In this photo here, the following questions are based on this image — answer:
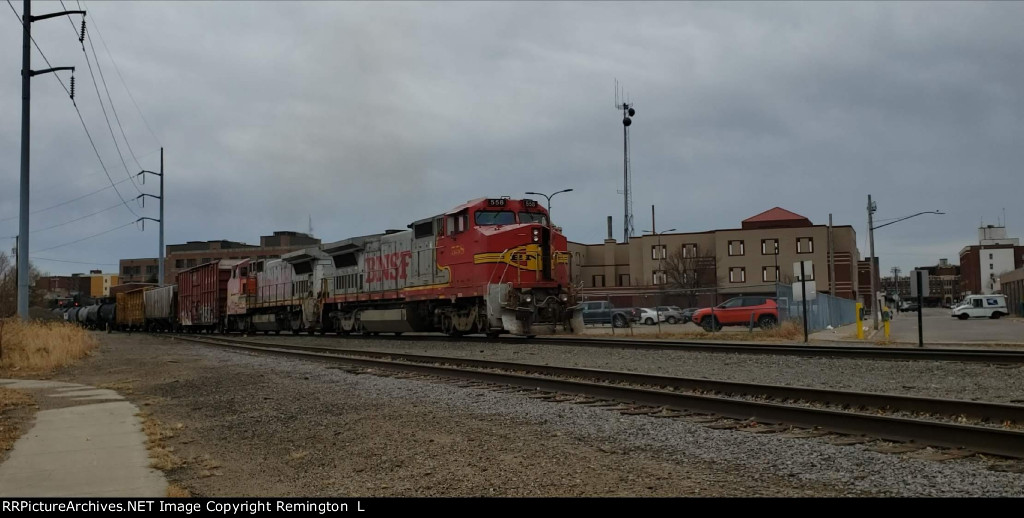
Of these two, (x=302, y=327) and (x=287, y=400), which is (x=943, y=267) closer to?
(x=302, y=327)

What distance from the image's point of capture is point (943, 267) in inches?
7785

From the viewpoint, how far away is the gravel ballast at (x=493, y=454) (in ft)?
17.3

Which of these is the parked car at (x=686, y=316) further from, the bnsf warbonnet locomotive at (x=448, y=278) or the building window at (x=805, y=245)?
the building window at (x=805, y=245)

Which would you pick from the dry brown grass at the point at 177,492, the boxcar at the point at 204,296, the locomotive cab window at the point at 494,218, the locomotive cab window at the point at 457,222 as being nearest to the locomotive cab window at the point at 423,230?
the locomotive cab window at the point at 457,222

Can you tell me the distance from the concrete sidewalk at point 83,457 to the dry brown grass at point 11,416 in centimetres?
13

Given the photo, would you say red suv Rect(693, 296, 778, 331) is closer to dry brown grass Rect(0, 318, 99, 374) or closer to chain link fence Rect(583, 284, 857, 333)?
chain link fence Rect(583, 284, 857, 333)

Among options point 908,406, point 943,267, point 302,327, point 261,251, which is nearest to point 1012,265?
point 943,267

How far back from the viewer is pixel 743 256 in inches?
3253

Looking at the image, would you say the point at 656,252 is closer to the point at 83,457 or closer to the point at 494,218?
the point at 494,218

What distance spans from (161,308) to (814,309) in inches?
1396

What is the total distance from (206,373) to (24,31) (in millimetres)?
12027

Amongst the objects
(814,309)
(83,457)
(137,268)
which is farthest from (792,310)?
(137,268)

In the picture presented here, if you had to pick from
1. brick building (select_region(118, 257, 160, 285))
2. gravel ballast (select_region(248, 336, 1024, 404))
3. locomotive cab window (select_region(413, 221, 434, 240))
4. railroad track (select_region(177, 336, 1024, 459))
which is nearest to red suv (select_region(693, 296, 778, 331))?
locomotive cab window (select_region(413, 221, 434, 240))

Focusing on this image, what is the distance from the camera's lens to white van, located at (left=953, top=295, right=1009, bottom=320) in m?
52.7
